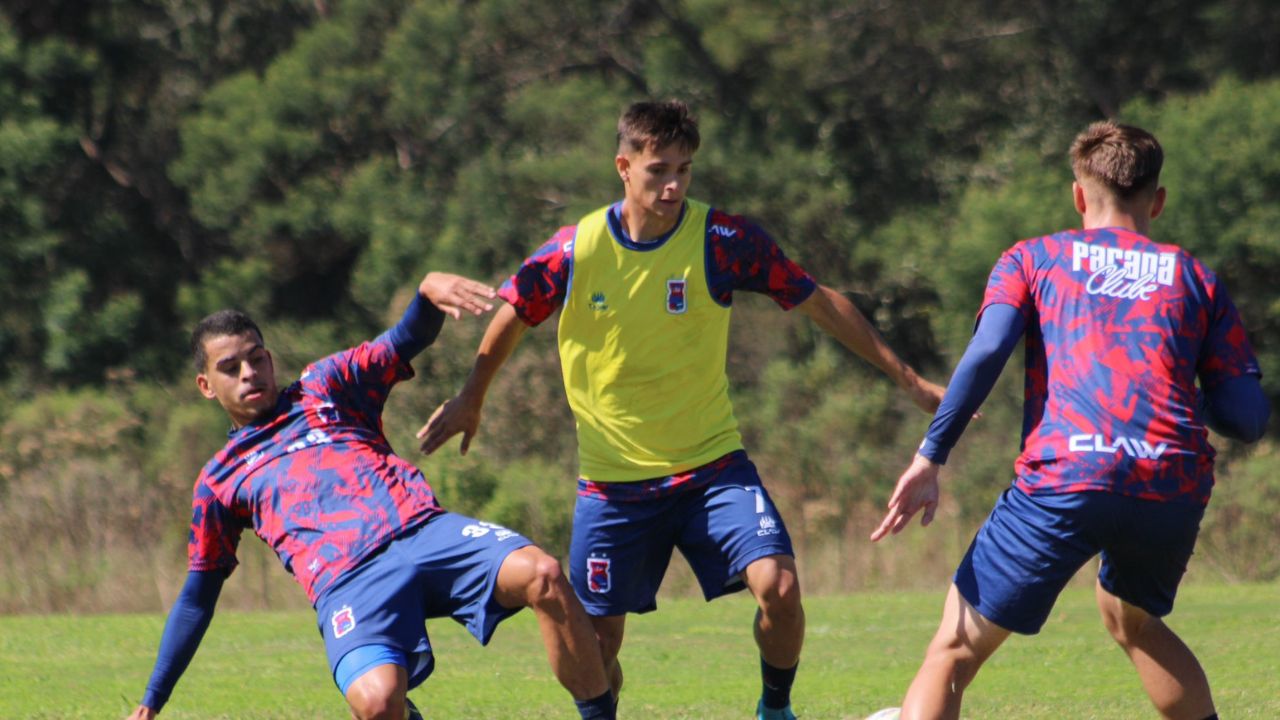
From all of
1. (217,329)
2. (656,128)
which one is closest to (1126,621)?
(656,128)

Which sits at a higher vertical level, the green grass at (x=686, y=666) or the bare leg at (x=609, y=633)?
the bare leg at (x=609, y=633)

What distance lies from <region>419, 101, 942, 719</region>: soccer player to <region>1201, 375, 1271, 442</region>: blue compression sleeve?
1462 mm

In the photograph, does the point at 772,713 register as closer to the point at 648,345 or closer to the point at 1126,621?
the point at 648,345

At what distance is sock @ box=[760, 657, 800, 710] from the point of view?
637 centimetres

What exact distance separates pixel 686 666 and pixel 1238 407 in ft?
17.2

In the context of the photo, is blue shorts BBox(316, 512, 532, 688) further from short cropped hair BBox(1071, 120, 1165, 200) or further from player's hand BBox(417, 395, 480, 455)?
short cropped hair BBox(1071, 120, 1165, 200)

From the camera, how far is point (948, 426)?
4711 millimetres

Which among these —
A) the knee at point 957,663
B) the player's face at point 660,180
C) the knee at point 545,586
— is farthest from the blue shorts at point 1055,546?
the player's face at point 660,180

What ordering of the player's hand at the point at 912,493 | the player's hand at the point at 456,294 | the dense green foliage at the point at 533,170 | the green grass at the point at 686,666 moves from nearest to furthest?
the player's hand at the point at 912,493 → the player's hand at the point at 456,294 → the green grass at the point at 686,666 → the dense green foliage at the point at 533,170

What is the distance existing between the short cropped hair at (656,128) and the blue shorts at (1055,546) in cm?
209

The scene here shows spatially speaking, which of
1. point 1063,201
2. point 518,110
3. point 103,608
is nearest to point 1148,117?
point 1063,201

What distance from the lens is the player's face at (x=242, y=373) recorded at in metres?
5.96

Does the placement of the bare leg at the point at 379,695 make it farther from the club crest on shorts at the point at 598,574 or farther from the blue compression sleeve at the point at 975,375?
the blue compression sleeve at the point at 975,375

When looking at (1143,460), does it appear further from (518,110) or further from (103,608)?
(518,110)
